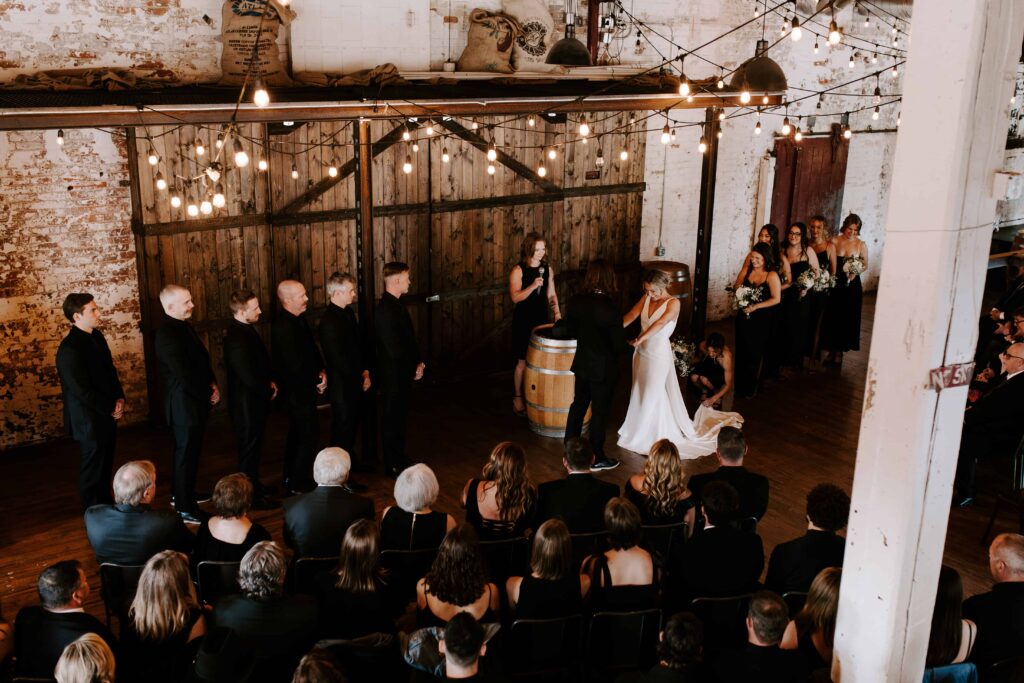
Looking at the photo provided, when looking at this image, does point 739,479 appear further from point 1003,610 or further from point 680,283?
point 680,283

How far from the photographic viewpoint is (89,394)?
21.5ft

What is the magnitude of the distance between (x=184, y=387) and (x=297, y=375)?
2.65 ft

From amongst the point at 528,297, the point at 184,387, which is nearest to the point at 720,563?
the point at 184,387

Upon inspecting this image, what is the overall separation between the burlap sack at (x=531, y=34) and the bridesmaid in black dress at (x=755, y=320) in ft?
9.30

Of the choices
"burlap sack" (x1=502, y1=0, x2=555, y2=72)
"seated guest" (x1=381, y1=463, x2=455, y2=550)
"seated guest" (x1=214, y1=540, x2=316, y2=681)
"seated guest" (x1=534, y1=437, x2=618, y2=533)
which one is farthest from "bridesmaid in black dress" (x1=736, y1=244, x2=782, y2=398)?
"seated guest" (x1=214, y1=540, x2=316, y2=681)

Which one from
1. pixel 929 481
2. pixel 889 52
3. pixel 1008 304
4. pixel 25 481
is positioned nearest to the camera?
pixel 929 481

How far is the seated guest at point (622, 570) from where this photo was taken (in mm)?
4781

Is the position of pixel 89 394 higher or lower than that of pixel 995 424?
higher

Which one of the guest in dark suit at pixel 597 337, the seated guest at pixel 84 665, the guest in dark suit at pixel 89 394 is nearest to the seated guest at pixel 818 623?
the seated guest at pixel 84 665

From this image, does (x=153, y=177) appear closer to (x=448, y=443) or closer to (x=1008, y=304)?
(x=448, y=443)

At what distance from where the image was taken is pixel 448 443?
8.51 meters

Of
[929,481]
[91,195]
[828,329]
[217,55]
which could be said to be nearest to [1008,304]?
[828,329]

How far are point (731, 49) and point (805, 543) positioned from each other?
26.5 ft

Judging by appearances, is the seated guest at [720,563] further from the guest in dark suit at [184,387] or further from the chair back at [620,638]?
the guest in dark suit at [184,387]
